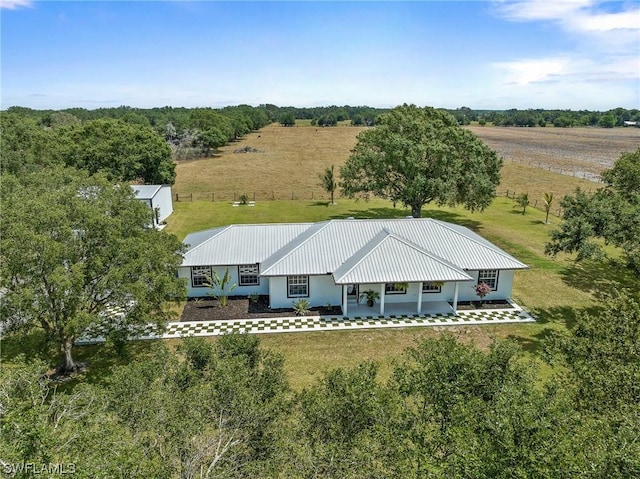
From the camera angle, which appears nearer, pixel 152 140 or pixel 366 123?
pixel 152 140

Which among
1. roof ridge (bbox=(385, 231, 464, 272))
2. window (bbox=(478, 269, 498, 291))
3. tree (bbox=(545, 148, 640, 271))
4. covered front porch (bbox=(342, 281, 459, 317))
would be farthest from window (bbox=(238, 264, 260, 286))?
tree (bbox=(545, 148, 640, 271))

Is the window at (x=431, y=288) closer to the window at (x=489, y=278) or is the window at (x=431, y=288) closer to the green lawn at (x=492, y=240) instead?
the window at (x=489, y=278)

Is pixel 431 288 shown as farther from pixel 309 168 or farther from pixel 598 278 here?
pixel 309 168

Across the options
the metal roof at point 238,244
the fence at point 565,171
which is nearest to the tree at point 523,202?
the fence at point 565,171

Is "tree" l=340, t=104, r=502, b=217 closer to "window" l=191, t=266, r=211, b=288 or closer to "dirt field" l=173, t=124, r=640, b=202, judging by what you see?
"dirt field" l=173, t=124, r=640, b=202

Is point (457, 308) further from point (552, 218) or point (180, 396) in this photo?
point (552, 218)

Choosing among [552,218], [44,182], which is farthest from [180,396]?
[552,218]

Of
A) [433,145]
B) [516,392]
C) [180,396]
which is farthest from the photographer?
[433,145]

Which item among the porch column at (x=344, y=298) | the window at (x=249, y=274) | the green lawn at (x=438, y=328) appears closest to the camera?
the green lawn at (x=438, y=328)
